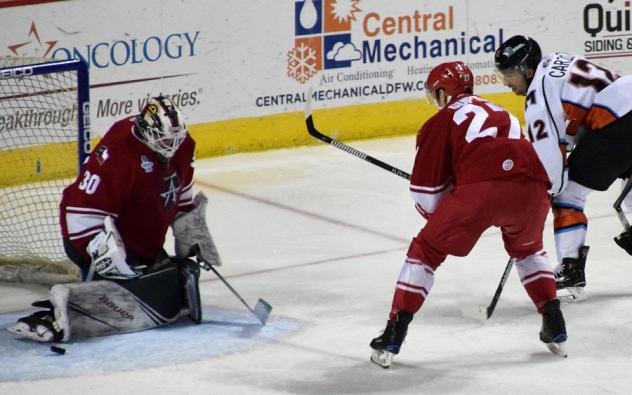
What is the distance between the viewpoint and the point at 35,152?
6391 mm

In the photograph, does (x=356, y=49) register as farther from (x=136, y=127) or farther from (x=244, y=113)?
(x=136, y=127)

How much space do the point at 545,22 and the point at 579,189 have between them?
11.0 feet

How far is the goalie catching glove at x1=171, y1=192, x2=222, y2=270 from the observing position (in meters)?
4.84

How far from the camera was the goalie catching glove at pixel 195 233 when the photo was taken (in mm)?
4836

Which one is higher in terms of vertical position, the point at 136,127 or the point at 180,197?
the point at 136,127

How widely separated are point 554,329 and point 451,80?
2.75 feet

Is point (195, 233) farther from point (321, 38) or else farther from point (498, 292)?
point (321, 38)

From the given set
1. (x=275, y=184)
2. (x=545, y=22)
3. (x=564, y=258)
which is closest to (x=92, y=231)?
(x=564, y=258)

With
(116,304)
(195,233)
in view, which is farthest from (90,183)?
(195,233)

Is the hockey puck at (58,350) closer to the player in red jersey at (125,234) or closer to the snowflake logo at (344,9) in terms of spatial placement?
the player in red jersey at (125,234)

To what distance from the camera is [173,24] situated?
23.9 ft

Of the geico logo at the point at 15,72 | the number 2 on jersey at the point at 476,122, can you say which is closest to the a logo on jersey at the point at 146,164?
the geico logo at the point at 15,72

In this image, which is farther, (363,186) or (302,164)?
(302,164)

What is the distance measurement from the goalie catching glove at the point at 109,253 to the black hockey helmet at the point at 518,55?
58.7 inches
